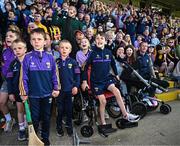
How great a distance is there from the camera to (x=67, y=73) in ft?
17.0

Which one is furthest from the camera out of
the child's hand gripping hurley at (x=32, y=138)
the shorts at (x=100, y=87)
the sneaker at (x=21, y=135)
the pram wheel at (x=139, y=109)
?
the pram wheel at (x=139, y=109)

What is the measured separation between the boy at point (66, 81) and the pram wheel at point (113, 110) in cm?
122

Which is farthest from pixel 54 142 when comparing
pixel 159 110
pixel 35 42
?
pixel 159 110

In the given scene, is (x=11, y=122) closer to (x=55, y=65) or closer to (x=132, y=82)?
(x=55, y=65)

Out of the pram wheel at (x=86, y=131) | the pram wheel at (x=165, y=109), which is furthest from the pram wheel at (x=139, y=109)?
the pram wheel at (x=86, y=131)

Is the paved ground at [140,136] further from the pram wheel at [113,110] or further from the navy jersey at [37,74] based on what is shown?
the navy jersey at [37,74]

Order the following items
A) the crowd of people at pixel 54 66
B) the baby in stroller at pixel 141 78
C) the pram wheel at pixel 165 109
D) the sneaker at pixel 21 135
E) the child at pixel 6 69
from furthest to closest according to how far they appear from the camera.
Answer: the pram wheel at pixel 165 109 → the baby in stroller at pixel 141 78 → the child at pixel 6 69 → the sneaker at pixel 21 135 → the crowd of people at pixel 54 66

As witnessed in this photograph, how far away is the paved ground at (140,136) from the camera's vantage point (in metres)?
5.09

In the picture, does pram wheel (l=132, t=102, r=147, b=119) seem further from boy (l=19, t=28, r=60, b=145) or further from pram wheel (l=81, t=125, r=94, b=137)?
boy (l=19, t=28, r=60, b=145)

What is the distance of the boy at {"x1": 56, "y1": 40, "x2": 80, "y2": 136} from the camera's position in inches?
203

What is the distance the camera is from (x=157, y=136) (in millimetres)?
5391

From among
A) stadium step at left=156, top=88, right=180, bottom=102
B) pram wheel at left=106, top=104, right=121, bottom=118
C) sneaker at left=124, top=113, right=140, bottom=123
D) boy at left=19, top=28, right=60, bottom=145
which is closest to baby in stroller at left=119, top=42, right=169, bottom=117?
pram wheel at left=106, top=104, right=121, bottom=118

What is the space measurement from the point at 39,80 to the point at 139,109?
2494 millimetres

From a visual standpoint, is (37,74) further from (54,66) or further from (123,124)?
(123,124)
